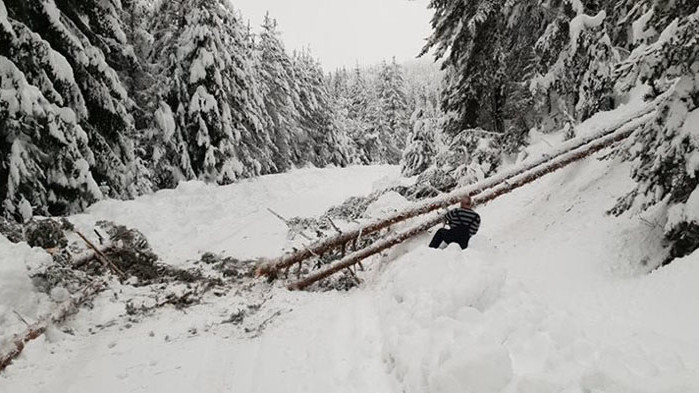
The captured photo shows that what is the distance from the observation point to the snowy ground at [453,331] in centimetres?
407

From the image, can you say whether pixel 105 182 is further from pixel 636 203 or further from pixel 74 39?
pixel 636 203

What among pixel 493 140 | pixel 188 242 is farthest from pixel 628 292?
pixel 188 242

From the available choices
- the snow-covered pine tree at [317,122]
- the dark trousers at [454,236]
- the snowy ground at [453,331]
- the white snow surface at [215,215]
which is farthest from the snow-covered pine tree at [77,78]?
the snow-covered pine tree at [317,122]

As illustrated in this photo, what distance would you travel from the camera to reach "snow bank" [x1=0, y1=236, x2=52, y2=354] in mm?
6227

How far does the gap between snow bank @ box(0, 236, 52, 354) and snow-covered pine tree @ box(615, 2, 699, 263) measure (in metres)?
8.64

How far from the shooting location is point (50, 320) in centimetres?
646

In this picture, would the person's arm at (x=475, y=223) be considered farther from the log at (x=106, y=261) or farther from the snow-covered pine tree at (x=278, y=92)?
the snow-covered pine tree at (x=278, y=92)

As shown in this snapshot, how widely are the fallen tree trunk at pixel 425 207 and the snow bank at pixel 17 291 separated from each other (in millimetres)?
3609

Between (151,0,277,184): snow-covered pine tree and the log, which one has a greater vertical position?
(151,0,277,184): snow-covered pine tree

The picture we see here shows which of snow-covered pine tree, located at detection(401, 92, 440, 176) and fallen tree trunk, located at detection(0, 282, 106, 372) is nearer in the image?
fallen tree trunk, located at detection(0, 282, 106, 372)

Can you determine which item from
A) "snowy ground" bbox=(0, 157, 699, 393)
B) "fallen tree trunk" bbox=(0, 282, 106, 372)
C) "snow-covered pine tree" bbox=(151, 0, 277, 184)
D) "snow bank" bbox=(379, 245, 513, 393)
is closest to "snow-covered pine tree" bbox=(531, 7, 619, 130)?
"snowy ground" bbox=(0, 157, 699, 393)

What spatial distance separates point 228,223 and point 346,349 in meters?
10.4

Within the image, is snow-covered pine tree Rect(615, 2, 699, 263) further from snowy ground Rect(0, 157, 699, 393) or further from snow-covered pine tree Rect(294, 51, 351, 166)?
snow-covered pine tree Rect(294, 51, 351, 166)

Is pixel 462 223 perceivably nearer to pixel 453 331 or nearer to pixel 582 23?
pixel 453 331
